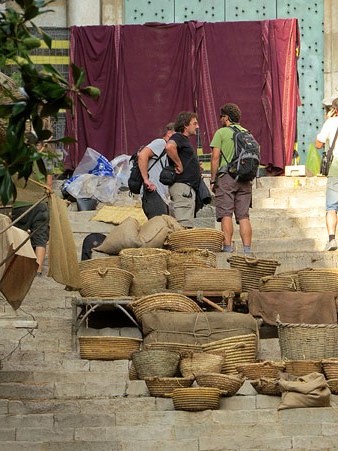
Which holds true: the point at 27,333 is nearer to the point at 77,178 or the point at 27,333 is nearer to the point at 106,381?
the point at 106,381

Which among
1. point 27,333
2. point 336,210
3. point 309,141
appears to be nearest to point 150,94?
point 309,141

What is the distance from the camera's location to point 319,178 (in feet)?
77.5

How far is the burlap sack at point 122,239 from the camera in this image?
19.7 metres

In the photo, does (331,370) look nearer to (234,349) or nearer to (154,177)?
(234,349)

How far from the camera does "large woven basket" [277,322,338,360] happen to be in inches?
683

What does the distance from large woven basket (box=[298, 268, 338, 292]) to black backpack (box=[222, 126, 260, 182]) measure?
6.37 ft

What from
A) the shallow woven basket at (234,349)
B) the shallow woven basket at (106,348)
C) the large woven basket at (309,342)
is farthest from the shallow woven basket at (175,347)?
the large woven basket at (309,342)

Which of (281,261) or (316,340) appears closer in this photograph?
(316,340)

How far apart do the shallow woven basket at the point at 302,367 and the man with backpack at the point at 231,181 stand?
339 centimetres

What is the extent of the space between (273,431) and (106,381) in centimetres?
181

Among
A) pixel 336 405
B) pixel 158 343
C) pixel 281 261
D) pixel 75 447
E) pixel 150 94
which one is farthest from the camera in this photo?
pixel 150 94

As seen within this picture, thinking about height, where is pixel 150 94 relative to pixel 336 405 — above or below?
above

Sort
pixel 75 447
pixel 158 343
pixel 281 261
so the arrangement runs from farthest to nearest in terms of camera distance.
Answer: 1. pixel 281 261
2. pixel 158 343
3. pixel 75 447

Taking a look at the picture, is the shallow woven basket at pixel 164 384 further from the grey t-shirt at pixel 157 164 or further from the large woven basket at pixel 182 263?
the grey t-shirt at pixel 157 164
